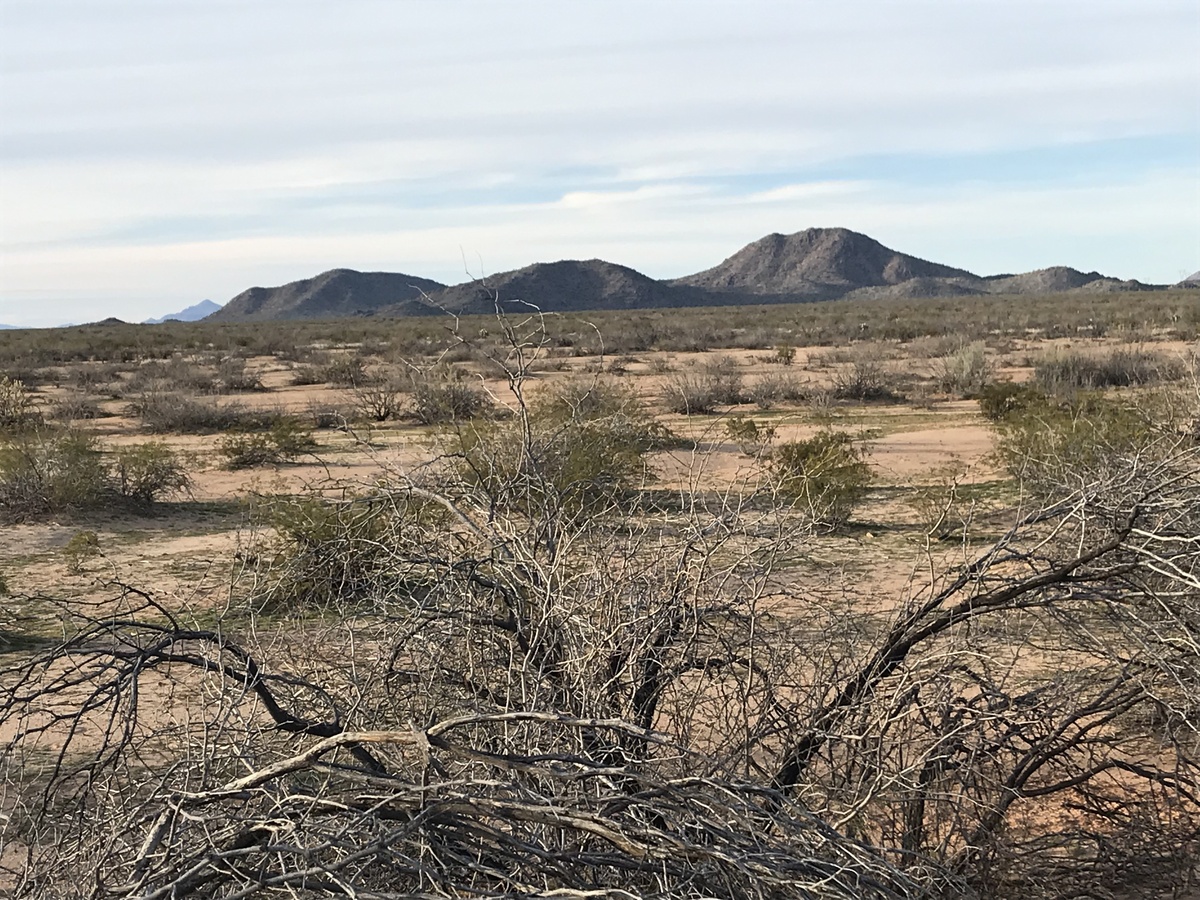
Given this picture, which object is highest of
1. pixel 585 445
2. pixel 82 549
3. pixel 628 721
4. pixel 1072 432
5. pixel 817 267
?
pixel 817 267

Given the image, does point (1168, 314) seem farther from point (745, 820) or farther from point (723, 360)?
point (745, 820)

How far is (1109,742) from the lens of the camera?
4.85 m

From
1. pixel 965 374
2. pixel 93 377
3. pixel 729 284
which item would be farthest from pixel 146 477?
pixel 729 284

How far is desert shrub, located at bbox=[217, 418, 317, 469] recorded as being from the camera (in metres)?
19.3

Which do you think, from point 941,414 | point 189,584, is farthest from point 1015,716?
point 941,414

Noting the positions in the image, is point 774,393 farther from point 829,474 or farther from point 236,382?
point 236,382

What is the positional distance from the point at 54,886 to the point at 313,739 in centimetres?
90

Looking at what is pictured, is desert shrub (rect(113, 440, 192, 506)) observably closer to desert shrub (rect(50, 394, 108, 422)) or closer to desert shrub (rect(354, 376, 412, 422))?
desert shrub (rect(354, 376, 412, 422))

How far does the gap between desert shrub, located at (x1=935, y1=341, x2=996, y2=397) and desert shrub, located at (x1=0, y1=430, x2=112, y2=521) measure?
1858 centimetres

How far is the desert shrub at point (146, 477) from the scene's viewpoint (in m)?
15.4

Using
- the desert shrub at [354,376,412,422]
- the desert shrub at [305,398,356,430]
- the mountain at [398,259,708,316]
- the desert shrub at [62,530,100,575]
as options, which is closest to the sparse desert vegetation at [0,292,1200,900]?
the desert shrub at [62,530,100,575]

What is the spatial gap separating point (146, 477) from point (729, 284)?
167 metres

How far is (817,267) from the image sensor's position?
185000 mm

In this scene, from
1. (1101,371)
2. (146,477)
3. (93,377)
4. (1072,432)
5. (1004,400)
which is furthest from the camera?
(93,377)
